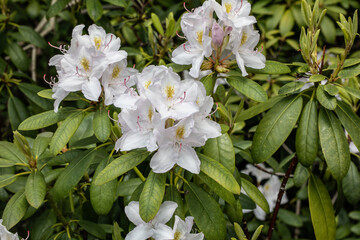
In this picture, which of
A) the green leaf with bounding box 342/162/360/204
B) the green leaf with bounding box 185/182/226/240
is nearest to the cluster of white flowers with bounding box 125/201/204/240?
the green leaf with bounding box 185/182/226/240

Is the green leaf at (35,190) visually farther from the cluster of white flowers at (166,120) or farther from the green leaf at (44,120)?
the cluster of white flowers at (166,120)

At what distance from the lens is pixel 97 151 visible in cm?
158

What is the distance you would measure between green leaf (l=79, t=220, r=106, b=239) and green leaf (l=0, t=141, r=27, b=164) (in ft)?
1.06

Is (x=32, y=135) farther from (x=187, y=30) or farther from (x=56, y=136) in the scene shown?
(x=187, y=30)

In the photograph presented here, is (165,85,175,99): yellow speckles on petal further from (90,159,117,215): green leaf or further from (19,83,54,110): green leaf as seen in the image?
(19,83,54,110): green leaf

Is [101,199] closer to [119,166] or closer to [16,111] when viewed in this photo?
[119,166]

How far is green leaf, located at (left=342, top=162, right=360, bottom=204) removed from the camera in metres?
1.87

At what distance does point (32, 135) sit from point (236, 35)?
121cm

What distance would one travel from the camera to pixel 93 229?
1641 mm

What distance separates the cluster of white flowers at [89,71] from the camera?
1380 millimetres

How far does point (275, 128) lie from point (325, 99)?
0.62 ft

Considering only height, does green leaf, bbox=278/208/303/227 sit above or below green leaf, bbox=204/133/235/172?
below

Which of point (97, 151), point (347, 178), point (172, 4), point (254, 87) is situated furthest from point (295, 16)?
point (97, 151)

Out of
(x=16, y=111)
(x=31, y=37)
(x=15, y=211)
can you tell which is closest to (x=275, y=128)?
(x=15, y=211)
